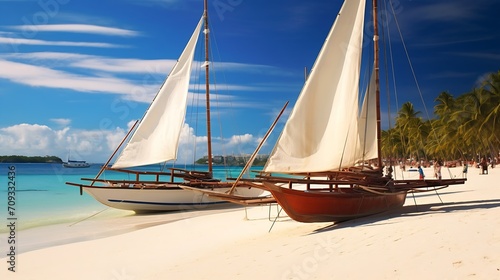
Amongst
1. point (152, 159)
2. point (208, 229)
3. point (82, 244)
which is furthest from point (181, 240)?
point (152, 159)

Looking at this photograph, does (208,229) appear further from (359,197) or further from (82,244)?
(359,197)

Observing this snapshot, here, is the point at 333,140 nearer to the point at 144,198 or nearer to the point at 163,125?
the point at 144,198

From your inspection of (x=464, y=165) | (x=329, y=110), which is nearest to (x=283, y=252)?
(x=329, y=110)

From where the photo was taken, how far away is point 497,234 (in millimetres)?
7277

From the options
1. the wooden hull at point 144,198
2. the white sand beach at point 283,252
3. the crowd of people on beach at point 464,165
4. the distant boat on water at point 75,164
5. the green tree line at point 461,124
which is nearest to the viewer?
the white sand beach at point 283,252

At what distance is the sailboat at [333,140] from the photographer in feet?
38.9

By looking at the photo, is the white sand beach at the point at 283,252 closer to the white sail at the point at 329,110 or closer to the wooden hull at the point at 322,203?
the wooden hull at the point at 322,203

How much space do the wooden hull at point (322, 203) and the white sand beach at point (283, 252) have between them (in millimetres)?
397

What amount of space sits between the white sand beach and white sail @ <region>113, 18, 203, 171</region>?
7865 mm

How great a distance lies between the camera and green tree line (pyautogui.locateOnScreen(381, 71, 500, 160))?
46.6 metres

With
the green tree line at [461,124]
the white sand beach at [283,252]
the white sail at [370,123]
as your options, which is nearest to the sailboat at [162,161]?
the white sand beach at [283,252]

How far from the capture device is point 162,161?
2303cm

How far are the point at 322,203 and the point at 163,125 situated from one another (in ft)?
46.3

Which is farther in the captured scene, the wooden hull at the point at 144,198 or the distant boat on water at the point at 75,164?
the distant boat on water at the point at 75,164
